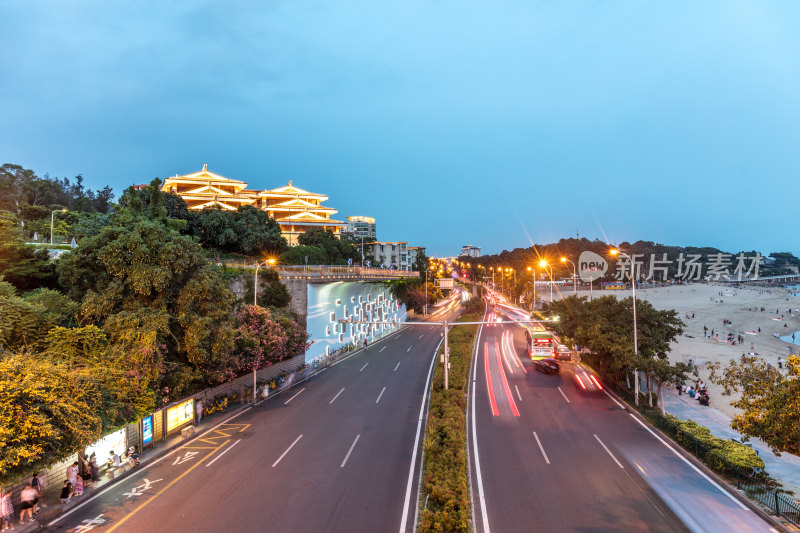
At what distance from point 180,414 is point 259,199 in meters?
72.8

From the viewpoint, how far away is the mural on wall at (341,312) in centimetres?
4103

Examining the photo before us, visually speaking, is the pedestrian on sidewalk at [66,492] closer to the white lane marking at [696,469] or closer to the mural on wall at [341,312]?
the mural on wall at [341,312]

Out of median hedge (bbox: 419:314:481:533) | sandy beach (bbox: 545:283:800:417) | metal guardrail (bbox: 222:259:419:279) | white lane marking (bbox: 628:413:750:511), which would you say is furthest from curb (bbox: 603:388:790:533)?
metal guardrail (bbox: 222:259:419:279)

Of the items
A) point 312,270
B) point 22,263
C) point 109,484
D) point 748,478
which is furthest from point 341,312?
point 748,478

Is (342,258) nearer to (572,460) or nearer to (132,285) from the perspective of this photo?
(132,285)

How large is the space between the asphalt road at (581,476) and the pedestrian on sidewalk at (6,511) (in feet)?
46.5

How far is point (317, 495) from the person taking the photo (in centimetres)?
1546

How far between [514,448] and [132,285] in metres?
20.3

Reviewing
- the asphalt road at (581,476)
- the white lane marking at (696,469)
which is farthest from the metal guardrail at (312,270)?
the white lane marking at (696,469)

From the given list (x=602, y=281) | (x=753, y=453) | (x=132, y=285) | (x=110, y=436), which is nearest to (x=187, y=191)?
(x=132, y=285)

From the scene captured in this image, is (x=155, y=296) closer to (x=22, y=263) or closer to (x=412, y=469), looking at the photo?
(x=22, y=263)

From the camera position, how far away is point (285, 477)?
1698 cm

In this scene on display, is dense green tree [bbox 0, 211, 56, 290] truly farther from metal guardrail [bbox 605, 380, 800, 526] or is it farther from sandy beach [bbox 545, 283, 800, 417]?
sandy beach [bbox 545, 283, 800, 417]

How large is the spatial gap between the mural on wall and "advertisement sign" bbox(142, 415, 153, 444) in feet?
60.7
